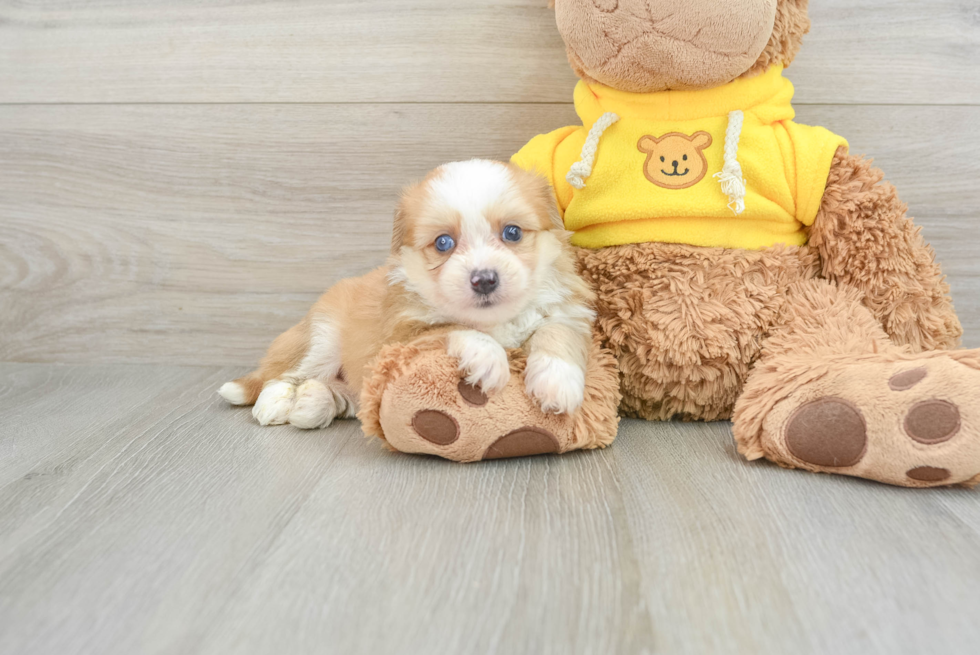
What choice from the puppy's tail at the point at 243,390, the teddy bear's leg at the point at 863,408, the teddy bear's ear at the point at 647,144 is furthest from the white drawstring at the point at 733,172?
the puppy's tail at the point at 243,390

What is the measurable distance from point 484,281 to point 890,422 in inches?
21.2

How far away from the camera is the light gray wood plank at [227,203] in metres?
1.46

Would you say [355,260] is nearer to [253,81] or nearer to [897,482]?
[253,81]

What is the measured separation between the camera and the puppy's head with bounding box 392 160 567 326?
1.03 metres

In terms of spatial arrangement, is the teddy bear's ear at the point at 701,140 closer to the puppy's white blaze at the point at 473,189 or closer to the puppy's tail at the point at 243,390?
the puppy's white blaze at the point at 473,189

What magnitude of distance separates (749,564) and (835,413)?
11.5 inches

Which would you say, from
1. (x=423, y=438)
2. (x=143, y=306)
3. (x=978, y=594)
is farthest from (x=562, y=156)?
(x=143, y=306)

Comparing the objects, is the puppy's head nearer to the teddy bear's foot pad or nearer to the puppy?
the puppy

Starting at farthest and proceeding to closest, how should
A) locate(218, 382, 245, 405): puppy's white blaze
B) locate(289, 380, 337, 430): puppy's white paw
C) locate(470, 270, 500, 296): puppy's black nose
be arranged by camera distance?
locate(218, 382, 245, 405): puppy's white blaze < locate(289, 380, 337, 430): puppy's white paw < locate(470, 270, 500, 296): puppy's black nose

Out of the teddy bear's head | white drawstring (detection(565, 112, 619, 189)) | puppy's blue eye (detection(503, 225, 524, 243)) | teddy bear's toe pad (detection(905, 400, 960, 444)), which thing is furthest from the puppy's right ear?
teddy bear's toe pad (detection(905, 400, 960, 444))

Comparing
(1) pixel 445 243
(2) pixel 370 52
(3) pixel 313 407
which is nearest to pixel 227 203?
(2) pixel 370 52

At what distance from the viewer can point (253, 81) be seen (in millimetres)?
1546

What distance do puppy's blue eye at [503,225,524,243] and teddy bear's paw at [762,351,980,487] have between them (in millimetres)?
430

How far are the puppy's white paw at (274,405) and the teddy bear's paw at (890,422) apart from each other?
79 centimetres
